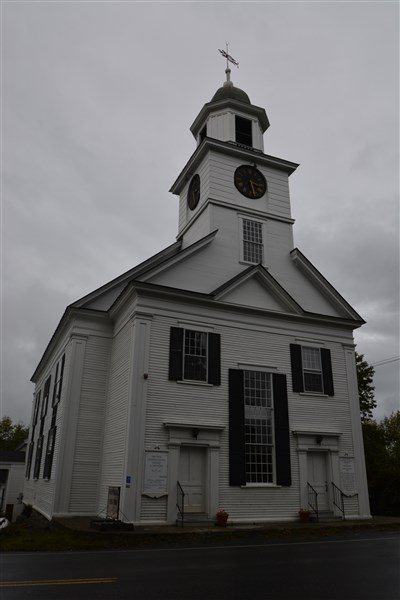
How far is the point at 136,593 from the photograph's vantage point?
6.90 meters

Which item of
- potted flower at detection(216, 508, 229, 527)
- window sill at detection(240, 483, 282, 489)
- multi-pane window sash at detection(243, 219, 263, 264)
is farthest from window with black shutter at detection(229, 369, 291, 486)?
multi-pane window sash at detection(243, 219, 263, 264)

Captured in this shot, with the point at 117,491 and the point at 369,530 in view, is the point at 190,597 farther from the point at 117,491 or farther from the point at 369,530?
the point at 369,530

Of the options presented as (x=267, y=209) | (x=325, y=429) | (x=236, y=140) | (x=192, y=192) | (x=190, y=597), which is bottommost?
(x=190, y=597)

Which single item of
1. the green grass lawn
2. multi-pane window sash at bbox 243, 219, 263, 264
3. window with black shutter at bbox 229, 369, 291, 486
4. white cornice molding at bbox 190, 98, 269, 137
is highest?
white cornice molding at bbox 190, 98, 269, 137

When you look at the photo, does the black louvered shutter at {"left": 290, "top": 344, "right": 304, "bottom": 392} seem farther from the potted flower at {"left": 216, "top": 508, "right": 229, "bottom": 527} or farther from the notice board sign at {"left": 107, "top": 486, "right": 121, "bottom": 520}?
the notice board sign at {"left": 107, "top": 486, "right": 121, "bottom": 520}

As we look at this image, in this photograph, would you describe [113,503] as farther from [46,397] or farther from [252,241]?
[46,397]

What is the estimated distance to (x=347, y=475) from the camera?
1808cm

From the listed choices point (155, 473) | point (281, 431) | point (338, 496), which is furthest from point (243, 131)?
point (338, 496)

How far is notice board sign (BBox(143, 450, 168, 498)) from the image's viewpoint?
1491 cm

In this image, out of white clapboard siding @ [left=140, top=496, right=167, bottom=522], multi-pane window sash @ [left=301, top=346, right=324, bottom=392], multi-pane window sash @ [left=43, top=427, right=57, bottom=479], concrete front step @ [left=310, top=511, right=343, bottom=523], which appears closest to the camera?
white clapboard siding @ [left=140, top=496, right=167, bottom=522]

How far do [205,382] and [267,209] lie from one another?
8.91 metres

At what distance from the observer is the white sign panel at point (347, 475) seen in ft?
58.7

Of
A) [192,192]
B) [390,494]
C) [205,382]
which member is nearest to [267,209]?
[192,192]

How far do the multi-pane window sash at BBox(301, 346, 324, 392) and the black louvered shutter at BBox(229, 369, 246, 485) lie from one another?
3.01m
